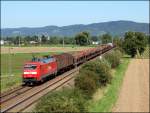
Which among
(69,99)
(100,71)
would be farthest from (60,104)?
(100,71)

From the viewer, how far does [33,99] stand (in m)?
32.5

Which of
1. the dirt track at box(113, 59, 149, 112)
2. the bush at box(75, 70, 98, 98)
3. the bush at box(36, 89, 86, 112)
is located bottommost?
the dirt track at box(113, 59, 149, 112)

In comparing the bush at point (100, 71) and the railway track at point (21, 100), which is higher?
the bush at point (100, 71)

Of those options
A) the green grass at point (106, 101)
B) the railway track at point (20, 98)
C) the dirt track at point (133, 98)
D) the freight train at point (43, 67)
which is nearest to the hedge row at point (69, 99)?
the green grass at point (106, 101)

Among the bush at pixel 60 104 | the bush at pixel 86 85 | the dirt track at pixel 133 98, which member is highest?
the bush at pixel 60 104

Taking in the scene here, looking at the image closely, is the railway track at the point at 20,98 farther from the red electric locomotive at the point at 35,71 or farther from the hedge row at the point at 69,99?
the hedge row at the point at 69,99

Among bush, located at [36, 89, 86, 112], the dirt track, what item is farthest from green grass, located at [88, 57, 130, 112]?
bush, located at [36, 89, 86, 112]

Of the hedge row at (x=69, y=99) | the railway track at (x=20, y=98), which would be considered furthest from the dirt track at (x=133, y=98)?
the railway track at (x=20, y=98)

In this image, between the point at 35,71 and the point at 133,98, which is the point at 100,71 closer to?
the point at 35,71

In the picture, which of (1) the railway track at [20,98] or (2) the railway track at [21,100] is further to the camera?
(1) the railway track at [20,98]

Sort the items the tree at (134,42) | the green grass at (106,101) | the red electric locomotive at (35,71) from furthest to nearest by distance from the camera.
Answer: the tree at (134,42), the red electric locomotive at (35,71), the green grass at (106,101)

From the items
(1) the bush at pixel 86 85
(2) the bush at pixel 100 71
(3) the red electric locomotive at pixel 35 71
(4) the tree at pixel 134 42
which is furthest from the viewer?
(4) the tree at pixel 134 42

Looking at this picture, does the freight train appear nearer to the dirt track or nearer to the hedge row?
the dirt track

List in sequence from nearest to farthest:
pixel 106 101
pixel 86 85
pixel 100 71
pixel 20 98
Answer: pixel 106 101
pixel 86 85
pixel 20 98
pixel 100 71
